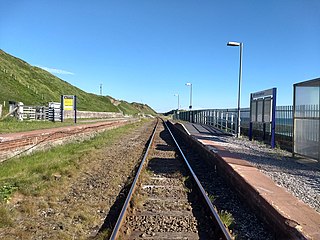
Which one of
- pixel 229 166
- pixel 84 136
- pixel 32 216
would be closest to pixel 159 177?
pixel 229 166

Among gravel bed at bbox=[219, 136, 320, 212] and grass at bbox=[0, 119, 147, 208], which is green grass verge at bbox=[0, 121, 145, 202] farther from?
gravel bed at bbox=[219, 136, 320, 212]

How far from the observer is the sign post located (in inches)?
622

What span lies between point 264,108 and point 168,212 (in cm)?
1210

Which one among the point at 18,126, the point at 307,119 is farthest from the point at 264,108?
the point at 18,126

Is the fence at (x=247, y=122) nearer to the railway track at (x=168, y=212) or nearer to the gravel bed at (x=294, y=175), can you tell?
the gravel bed at (x=294, y=175)

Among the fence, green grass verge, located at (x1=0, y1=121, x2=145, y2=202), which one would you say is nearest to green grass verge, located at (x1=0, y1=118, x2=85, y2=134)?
green grass verge, located at (x1=0, y1=121, x2=145, y2=202)

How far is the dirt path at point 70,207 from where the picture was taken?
16.8ft

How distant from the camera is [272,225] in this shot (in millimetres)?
5230

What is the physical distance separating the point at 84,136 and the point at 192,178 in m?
11.8

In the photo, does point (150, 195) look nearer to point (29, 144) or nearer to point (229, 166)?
point (229, 166)

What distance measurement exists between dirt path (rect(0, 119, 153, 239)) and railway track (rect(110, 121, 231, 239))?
468 mm

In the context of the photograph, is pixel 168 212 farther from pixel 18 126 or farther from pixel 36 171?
pixel 18 126

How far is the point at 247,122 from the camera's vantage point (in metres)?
22.4

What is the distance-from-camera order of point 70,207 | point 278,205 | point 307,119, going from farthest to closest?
point 307,119 → point 70,207 → point 278,205
